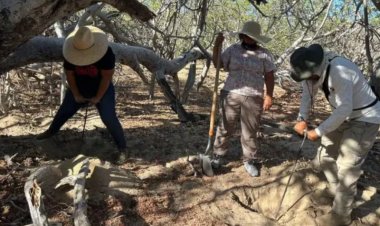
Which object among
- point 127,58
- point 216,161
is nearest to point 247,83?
point 216,161

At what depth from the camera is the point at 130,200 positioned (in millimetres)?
4180

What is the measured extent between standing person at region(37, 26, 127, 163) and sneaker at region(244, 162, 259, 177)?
129 cm

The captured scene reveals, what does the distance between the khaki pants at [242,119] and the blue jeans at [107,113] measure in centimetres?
104

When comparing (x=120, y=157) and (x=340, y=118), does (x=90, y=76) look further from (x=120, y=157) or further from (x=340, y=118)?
(x=340, y=118)

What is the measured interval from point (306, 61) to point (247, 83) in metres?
1.06

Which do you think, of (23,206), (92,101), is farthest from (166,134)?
(23,206)

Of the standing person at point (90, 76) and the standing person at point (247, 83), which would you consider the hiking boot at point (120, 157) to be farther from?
the standing person at point (247, 83)

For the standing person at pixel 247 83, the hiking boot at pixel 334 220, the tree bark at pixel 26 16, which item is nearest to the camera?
the tree bark at pixel 26 16

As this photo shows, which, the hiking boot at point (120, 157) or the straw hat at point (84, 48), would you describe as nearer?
the straw hat at point (84, 48)

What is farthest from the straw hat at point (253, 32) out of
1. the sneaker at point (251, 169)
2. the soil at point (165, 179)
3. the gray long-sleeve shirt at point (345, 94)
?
the soil at point (165, 179)

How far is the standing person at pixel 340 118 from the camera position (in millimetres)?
3744

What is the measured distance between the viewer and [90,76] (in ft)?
16.0

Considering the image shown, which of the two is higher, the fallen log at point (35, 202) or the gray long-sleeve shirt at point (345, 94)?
the gray long-sleeve shirt at point (345, 94)

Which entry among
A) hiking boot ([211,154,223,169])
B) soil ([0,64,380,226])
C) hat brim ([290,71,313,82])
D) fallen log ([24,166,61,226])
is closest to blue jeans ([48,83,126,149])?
soil ([0,64,380,226])
